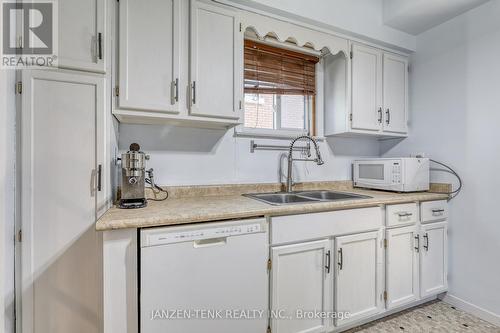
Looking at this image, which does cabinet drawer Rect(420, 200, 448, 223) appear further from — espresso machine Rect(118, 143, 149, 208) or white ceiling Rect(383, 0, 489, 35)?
espresso machine Rect(118, 143, 149, 208)

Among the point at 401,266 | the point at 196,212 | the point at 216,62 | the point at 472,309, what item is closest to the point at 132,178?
the point at 196,212

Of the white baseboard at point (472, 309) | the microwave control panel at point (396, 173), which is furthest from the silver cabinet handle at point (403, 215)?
the white baseboard at point (472, 309)

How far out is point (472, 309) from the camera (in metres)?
1.93

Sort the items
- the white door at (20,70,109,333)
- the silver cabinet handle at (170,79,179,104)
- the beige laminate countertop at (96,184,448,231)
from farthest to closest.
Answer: the silver cabinet handle at (170,79,179,104)
the white door at (20,70,109,333)
the beige laminate countertop at (96,184,448,231)

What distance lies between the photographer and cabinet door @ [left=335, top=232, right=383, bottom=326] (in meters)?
1.58

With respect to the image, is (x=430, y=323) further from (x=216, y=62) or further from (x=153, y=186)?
(x=216, y=62)

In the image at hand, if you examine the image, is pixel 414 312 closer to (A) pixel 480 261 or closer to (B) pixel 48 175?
(A) pixel 480 261

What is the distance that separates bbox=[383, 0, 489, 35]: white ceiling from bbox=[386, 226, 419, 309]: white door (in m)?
1.76

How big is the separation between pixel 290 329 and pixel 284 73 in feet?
6.46

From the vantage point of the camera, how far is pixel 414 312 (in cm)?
194

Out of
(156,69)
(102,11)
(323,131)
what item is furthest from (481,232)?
(102,11)

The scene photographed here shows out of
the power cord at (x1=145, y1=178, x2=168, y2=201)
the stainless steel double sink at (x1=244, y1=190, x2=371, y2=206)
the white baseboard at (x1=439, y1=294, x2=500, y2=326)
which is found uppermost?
the power cord at (x1=145, y1=178, x2=168, y2=201)

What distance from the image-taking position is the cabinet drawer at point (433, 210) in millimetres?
1952

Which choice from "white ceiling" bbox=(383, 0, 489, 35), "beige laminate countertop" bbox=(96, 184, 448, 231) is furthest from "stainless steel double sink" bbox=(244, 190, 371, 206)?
"white ceiling" bbox=(383, 0, 489, 35)
